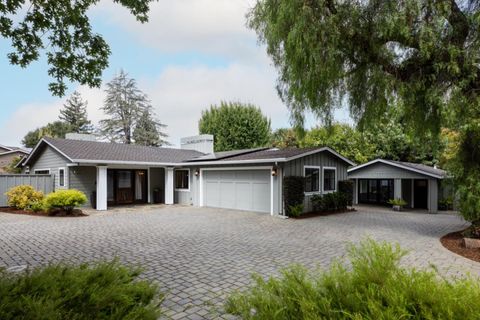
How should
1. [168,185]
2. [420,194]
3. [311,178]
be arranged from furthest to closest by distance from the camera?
1. [420,194]
2. [168,185]
3. [311,178]

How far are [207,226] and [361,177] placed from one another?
11.9m

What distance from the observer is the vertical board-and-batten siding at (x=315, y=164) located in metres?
12.9

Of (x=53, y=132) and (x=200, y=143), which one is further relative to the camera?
(x=53, y=132)

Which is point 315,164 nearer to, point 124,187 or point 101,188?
point 101,188

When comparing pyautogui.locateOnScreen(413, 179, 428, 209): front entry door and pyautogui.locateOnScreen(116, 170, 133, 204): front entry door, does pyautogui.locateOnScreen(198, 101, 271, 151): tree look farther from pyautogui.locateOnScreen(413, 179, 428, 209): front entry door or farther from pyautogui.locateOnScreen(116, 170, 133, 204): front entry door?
pyautogui.locateOnScreen(413, 179, 428, 209): front entry door

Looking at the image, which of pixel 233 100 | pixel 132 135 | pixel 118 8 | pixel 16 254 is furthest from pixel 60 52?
pixel 132 135

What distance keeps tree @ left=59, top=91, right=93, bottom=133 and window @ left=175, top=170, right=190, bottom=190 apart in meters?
31.2

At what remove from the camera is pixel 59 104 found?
41.5 metres

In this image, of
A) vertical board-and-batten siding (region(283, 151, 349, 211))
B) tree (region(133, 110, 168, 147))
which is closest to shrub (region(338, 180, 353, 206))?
vertical board-and-batten siding (region(283, 151, 349, 211))

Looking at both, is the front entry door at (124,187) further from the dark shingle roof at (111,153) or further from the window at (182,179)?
the window at (182,179)

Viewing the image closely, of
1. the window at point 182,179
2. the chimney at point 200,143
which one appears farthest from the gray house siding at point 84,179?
the chimney at point 200,143

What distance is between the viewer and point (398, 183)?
1664 cm

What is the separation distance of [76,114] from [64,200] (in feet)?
118

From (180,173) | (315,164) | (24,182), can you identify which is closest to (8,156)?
(24,182)
